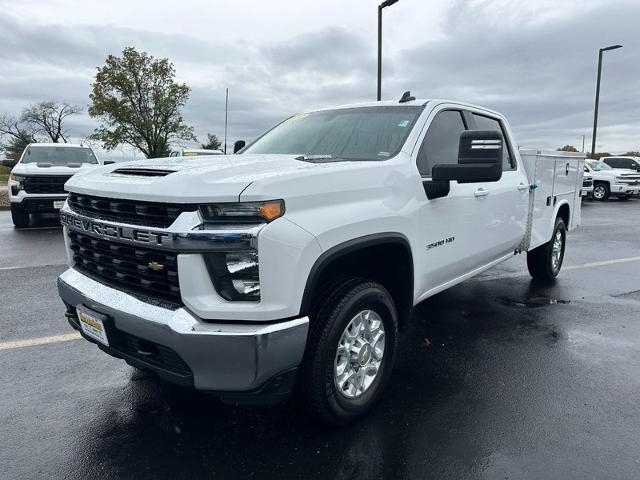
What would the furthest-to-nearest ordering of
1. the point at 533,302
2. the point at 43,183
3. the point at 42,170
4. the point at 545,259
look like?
1. the point at 43,183
2. the point at 42,170
3. the point at 545,259
4. the point at 533,302

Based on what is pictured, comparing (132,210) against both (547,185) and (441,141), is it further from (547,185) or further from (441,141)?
(547,185)

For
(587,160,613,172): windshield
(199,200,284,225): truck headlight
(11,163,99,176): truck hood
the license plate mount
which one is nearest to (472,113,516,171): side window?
(199,200,284,225): truck headlight

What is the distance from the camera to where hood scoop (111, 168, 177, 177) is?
8.50ft

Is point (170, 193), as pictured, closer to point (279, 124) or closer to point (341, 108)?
point (341, 108)

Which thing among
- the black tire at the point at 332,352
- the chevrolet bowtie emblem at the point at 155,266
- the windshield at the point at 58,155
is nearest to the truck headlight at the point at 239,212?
the chevrolet bowtie emblem at the point at 155,266

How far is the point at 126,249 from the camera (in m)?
2.58

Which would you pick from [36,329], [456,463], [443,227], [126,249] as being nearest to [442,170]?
[443,227]

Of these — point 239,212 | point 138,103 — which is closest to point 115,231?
point 239,212

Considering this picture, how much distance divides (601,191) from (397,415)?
71.9 feet

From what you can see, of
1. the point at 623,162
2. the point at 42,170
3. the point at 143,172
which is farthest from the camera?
the point at 623,162

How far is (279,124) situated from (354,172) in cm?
210

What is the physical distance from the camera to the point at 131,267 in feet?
8.50

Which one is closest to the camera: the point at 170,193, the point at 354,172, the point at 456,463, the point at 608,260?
the point at 170,193

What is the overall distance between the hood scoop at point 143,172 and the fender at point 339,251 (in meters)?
0.88
